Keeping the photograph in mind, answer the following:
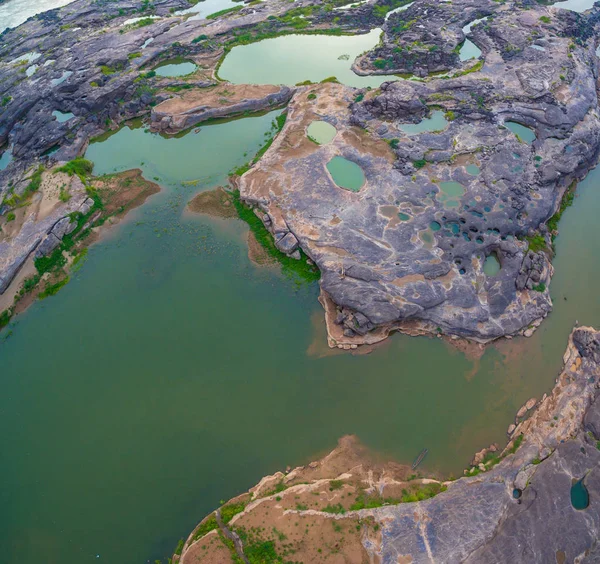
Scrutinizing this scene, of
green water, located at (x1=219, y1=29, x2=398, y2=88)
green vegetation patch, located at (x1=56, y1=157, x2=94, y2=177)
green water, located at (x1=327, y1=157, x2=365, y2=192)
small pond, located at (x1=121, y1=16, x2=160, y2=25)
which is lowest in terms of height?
green water, located at (x1=327, y1=157, x2=365, y2=192)

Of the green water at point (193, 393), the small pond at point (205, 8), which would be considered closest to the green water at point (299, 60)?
the small pond at point (205, 8)

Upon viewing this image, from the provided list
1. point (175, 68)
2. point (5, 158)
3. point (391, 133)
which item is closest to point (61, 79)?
point (5, 158)

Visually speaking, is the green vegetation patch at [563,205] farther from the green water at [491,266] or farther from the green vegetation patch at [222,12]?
the green vegetation patch at [222,12]

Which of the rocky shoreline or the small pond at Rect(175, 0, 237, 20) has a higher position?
the small pond at Rect(175, 0, 237, 20)

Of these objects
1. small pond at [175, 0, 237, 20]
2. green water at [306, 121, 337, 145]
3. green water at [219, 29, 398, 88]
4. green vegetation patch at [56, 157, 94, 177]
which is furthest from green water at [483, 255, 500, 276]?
small pond at [175, 0, 237, 20]

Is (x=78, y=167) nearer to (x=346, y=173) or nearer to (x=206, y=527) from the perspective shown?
(x=346, y=173)

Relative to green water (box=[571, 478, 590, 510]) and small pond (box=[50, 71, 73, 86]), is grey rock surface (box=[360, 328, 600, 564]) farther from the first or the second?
small pond (box=[50, 71, 73, 86])
